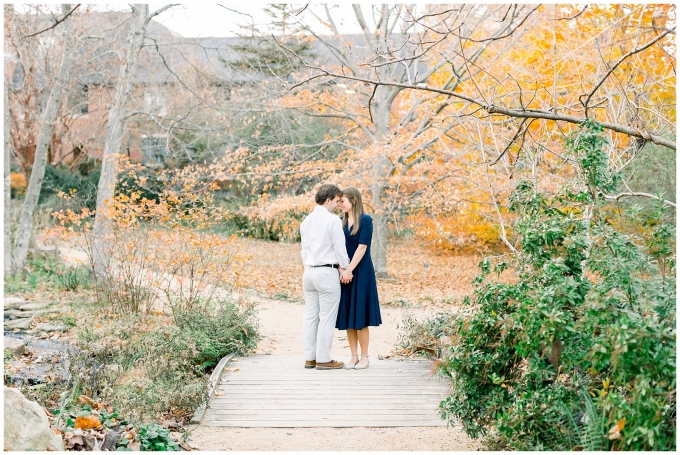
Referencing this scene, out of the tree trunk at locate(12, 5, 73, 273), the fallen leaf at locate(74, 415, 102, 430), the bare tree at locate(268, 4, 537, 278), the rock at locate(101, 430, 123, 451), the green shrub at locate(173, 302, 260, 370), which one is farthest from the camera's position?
the bare tree at locate(268, 4, 537, 278)

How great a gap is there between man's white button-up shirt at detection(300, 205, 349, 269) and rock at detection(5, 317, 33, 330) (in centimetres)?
564

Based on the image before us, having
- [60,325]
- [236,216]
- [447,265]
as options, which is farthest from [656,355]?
[236,216]

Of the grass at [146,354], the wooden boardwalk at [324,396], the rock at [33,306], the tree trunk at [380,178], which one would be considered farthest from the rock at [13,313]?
the tree trunk at [380,178]

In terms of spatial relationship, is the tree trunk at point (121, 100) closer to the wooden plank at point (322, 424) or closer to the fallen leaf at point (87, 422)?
the wooden plank at point (322, 424)

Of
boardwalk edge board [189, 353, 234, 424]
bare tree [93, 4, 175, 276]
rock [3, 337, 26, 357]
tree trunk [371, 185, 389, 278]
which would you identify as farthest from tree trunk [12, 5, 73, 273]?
boardwalk edge board [189, 353, 234, 424]

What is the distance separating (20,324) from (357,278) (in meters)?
6.01

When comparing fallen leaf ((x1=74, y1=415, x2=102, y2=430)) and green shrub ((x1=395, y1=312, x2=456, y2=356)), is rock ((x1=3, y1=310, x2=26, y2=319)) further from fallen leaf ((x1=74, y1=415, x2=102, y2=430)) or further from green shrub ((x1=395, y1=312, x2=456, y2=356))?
fallen leaf ((x1=74, y1=415, x2=102, y2=430))

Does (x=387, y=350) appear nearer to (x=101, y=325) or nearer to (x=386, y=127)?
(x=101, y=325)

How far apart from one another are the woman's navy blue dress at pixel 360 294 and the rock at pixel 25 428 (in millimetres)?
3358

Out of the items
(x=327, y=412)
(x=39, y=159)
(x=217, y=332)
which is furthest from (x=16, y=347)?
(x=39, y=159)

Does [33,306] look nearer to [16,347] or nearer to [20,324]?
[20,324]

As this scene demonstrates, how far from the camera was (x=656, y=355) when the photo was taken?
3334 mm

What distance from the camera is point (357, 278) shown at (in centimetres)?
673

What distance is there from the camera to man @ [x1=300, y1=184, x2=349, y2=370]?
647cm
